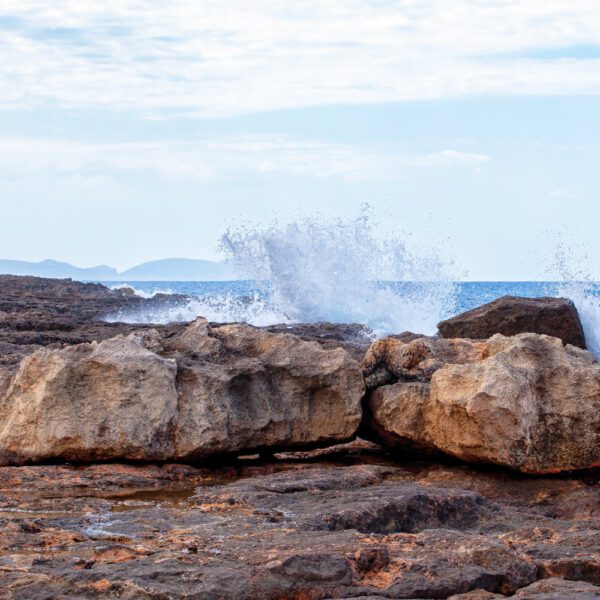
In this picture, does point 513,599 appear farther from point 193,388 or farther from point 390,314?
point 390,314

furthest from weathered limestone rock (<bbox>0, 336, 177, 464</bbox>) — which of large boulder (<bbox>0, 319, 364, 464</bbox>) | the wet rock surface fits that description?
the wet rock surface

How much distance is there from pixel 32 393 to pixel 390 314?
18898mm

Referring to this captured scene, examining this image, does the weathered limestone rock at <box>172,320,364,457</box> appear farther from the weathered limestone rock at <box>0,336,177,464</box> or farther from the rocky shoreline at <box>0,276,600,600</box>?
the weathered limestone rock at <box>0,336,177,464</box>

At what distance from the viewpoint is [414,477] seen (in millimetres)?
6500

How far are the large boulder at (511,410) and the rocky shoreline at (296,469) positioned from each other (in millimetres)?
11

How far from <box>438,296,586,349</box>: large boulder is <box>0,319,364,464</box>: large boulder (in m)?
6.32

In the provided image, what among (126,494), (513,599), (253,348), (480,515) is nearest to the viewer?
(513,599)

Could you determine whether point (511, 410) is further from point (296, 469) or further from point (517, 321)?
point (517, 321)

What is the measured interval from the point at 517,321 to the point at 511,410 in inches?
283

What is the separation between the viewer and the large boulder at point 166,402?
653 cm

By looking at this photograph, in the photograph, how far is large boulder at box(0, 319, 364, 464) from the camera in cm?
653

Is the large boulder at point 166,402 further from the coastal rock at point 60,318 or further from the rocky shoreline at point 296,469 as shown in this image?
the coastal rock at point 60,318

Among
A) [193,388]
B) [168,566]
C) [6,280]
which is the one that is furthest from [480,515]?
[6,280]

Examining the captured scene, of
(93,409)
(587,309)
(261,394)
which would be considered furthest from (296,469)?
(587,309)
